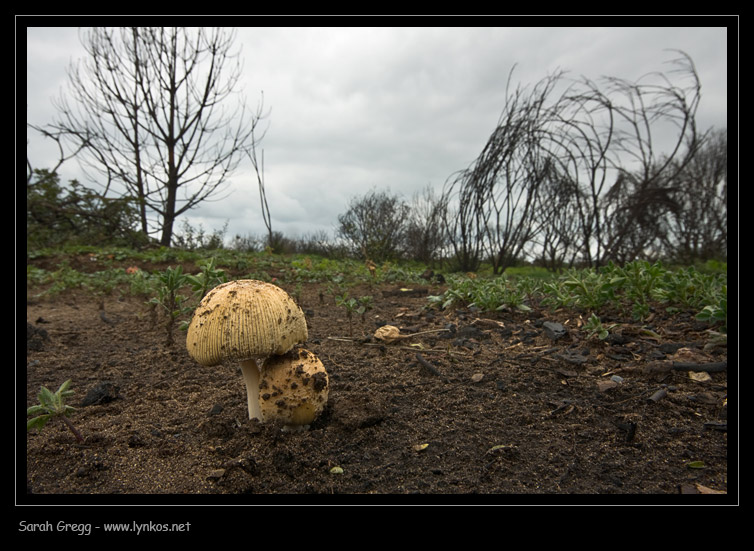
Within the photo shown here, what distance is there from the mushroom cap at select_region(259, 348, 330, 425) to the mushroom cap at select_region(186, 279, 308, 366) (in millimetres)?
178

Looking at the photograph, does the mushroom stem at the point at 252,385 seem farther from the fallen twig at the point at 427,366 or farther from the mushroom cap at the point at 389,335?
the mushroom cap at the point at 389,335

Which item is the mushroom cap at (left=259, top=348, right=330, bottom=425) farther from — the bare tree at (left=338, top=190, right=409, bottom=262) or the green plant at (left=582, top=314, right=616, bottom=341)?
the bare tree at (left=338, top=190, right=409, bottom=262)

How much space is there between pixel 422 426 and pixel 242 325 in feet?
2.98

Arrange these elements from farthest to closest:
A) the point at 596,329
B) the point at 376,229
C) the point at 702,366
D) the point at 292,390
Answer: the point at 376,229 → the point at 596,329 → the point at 702,366 → the point at 292,390

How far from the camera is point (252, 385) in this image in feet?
6.15

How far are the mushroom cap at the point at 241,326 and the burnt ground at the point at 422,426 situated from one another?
40 centimetres

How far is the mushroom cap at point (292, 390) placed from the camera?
1.83m

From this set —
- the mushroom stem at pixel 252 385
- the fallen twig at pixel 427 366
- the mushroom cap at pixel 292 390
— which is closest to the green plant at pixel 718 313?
the fallen twig at pixel 427 366

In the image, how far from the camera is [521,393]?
2.17 m

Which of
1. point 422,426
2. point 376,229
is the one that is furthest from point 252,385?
point 376,229

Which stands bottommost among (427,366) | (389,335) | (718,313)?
(427,366)

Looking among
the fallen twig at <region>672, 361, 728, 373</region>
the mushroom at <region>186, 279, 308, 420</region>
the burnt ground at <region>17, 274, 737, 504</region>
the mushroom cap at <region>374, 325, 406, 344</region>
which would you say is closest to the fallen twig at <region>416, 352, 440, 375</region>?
the burnt ground at <region>17, 274, 737, 504</region>

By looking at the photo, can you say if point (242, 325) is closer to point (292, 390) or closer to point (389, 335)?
point (292, 390)
